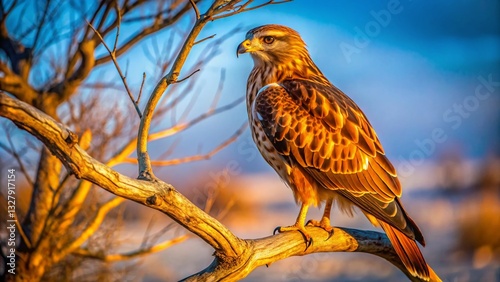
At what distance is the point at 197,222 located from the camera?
9.40 feet

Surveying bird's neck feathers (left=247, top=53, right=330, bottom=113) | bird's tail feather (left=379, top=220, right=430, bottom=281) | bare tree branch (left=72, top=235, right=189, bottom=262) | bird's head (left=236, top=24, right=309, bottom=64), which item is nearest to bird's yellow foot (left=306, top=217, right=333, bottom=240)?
bird's tail feather (left=379, top=220, right=430, bottom=281)

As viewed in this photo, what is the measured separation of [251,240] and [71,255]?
105 inches

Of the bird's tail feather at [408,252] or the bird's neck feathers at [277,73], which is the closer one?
the bird's tail feather at [408,252]

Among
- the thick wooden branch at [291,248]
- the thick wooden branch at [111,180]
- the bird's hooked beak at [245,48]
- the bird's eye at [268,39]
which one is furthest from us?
the bird's eye at [268,39]

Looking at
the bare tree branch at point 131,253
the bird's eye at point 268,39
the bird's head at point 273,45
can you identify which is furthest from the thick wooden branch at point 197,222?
the bare tree branch at point 131,253

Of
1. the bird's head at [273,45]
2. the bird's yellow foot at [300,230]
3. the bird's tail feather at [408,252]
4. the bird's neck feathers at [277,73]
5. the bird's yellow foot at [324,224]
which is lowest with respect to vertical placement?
the bird's tail feather at [408,252]

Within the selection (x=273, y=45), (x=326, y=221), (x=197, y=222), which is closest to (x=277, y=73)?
(x=273, y=45)

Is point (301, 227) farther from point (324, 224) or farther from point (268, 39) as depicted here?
point (268, 39)

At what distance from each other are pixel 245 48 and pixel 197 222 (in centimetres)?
141

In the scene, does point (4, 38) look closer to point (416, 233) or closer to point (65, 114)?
point (65, 114)

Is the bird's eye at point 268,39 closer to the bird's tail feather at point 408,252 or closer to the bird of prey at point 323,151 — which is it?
the bird of prey at point 323,151

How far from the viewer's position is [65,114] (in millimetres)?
5297

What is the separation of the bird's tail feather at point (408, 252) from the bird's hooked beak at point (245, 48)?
1.29 metres

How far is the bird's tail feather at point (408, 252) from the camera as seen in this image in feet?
11.3
